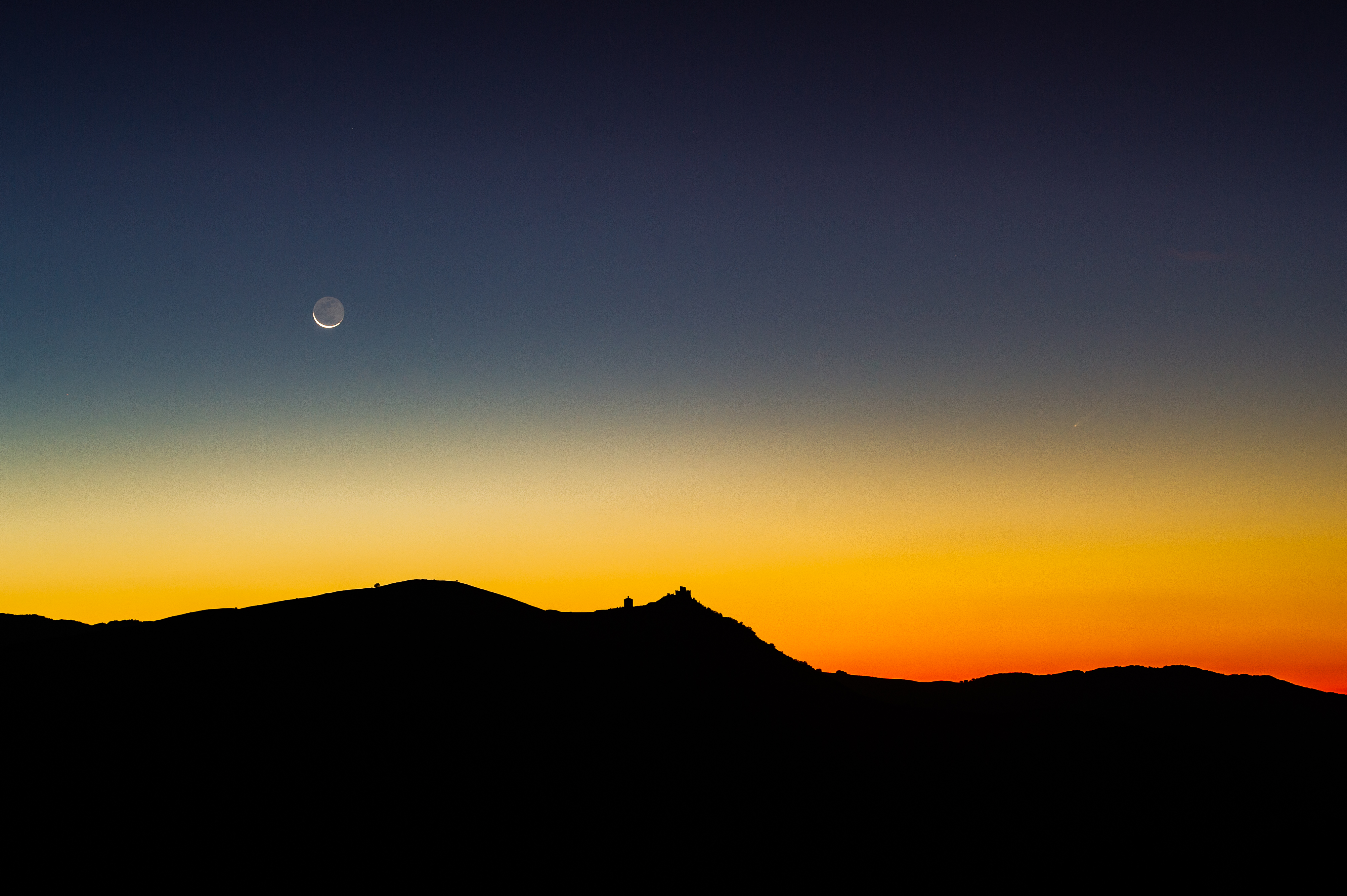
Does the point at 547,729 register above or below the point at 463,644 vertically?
below

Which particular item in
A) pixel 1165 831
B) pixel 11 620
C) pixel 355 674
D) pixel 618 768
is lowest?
pixel 1165 831

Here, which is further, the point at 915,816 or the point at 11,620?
the point at 11,620

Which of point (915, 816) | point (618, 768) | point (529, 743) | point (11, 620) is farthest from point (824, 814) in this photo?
point (11, 620)

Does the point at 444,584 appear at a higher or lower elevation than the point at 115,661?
higher

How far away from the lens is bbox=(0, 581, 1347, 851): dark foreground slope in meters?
42.3

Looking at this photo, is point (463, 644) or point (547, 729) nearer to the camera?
point (547, 729)

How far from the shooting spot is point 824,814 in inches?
1977

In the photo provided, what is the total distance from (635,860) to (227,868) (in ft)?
60.8

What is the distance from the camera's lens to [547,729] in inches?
2004

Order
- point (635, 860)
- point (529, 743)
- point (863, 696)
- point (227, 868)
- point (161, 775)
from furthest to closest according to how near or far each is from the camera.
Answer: point (863, 696), point (529, 743), point (635, 860), point (161, 775), point (227, 868)

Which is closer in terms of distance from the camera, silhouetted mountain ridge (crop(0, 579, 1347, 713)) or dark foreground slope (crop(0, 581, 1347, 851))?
dark foreground slope (crop(0, 581, 1347, 851))

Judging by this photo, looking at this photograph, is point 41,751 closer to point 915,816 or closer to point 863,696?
point 915,816

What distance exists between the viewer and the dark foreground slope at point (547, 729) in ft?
139

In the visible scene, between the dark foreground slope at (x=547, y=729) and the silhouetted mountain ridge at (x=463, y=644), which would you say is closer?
the dark foreground slope at (x=547, y=729)
